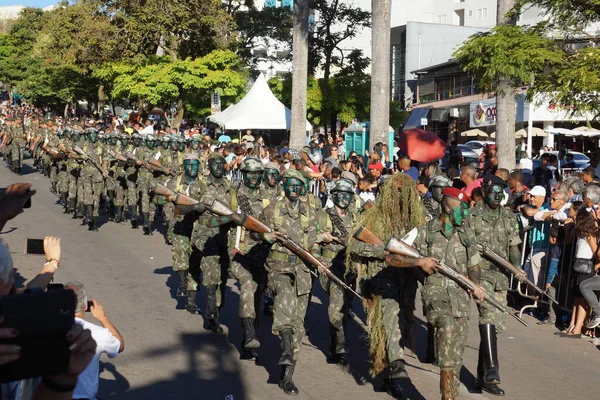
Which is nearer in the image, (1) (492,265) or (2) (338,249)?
(1) (492,265)

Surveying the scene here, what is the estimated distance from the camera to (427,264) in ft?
21.9

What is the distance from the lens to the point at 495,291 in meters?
8.03

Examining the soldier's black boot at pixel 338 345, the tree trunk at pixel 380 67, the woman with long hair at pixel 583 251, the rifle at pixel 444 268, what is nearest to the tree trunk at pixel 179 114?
the tree trunk at pixel 380 67

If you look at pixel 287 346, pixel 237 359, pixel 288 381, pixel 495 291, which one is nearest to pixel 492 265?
pixel 495 291

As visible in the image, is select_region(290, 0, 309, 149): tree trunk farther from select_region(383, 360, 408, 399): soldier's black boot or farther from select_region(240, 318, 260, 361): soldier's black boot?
select_region(383, 360, 408, 399): soldier's black boot

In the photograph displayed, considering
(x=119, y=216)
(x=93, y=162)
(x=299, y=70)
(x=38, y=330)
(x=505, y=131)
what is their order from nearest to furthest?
1. (x=38, y=330)
2. (x=505, y=131)
3. (x=93, y=162)
4. (x=119, y=216)
5. (x=299, y=70)

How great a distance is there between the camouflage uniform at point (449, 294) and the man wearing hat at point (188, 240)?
3.67 metres

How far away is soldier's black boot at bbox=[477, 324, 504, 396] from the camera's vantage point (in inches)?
295

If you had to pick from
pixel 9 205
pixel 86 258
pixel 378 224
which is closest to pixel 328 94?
pixel 86 258

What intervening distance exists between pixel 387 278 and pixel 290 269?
969mm

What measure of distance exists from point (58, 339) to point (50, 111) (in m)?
63.6

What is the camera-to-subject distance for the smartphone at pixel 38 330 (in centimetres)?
239

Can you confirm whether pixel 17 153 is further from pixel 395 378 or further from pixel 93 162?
pixel 395 378

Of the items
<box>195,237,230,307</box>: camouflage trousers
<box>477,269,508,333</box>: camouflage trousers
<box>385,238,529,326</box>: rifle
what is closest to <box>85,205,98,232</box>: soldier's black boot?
<box>195,237,230,307</box>: camouflage trousers
